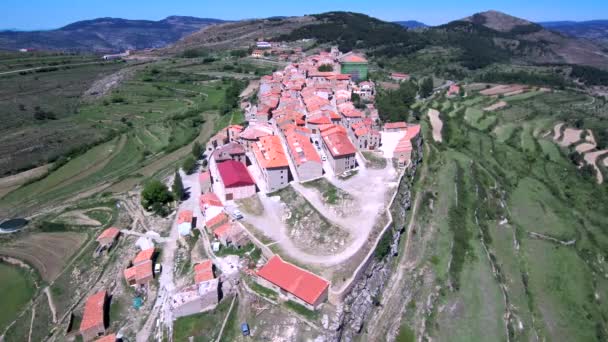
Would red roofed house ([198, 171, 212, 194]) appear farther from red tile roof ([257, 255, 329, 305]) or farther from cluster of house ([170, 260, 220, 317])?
red tile roof ([257, 255, 329, 305])

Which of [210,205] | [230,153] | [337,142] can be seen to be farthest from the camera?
[230,153]

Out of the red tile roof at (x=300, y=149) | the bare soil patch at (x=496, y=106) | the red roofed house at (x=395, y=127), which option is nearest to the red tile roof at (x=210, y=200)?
the red tile roof at (x=300, y=149)

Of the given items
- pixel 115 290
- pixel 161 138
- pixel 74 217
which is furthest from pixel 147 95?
pixel 115 290

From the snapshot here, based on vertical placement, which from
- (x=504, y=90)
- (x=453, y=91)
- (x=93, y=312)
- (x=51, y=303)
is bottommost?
(x=51, y=303)

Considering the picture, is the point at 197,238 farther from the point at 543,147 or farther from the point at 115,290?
the point at 543,147

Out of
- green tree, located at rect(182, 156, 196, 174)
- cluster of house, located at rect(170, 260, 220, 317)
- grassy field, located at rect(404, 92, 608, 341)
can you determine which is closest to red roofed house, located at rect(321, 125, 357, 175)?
grassy field, located at rect(404, 92, 608, 341)

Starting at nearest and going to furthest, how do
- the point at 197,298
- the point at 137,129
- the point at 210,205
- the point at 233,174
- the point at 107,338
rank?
1. the point at 107,338
2. the point at 197,298
3. the point at 210,205
4. the point at 233,174
5. the point at 137,129

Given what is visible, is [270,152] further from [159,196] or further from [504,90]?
[504,90]

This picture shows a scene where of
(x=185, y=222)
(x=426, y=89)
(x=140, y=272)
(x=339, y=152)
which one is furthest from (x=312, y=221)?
(x=426, y=89)
